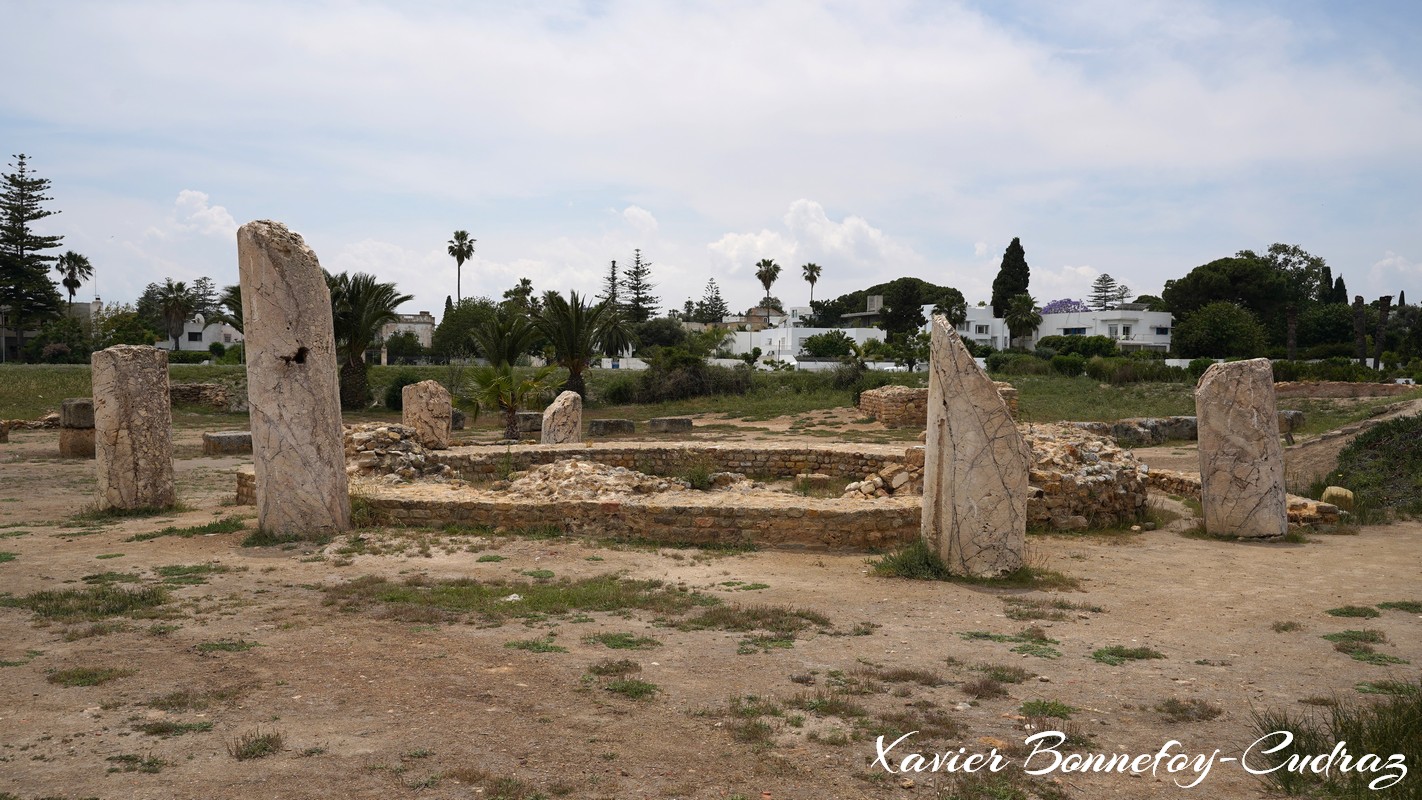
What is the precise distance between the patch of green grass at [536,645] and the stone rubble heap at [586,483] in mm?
4326

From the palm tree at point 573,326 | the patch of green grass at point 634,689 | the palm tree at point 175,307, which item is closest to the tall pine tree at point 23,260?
the palm tree at point 175,307

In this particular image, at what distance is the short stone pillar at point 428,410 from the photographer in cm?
1695

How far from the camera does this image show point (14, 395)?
91.7 ft

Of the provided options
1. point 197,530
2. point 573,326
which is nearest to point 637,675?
point 197,530

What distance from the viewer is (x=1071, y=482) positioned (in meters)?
10.7

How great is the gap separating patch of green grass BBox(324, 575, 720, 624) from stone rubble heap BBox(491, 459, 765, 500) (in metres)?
2.83

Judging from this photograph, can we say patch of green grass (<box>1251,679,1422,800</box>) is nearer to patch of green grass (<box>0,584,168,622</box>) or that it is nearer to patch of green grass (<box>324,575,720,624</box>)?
patch of green grass (<box>324,575,720,624</box>)

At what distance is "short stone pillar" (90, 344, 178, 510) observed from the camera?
1109 centimetres

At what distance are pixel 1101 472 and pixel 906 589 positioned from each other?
4.41 metres

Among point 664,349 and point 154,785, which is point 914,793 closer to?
point 154,785

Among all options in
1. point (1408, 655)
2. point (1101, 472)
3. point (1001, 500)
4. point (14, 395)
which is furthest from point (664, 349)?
point (1408, 655)

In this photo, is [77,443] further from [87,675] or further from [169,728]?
[169,728]

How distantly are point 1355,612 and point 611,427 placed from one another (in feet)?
61.6

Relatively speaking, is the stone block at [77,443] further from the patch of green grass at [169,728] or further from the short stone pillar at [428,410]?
the patch of green grass at [169,728]
